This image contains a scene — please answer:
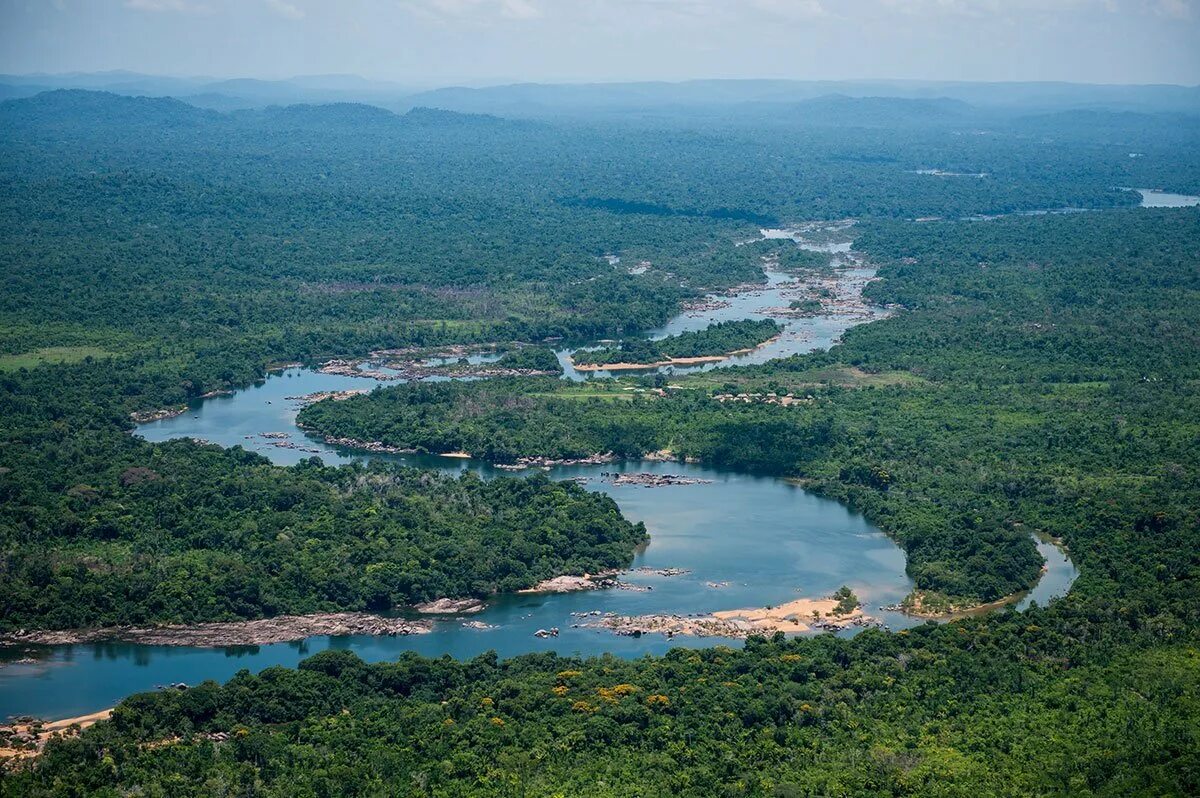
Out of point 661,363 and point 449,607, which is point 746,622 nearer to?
point 449,607

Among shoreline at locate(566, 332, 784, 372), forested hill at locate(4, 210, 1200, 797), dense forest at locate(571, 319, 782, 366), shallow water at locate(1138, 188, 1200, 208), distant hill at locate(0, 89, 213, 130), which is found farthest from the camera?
distant hill at locate(0, 89, 213, 130)

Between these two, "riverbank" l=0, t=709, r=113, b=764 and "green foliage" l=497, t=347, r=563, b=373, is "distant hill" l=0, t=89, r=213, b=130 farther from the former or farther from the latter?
"riverbank" l=0, t=709, r=113, b=764

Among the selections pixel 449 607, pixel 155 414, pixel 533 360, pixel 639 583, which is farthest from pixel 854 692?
pixel 533 360

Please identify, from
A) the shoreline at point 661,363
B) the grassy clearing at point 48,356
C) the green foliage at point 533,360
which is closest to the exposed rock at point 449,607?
the green foliage at point 533,360

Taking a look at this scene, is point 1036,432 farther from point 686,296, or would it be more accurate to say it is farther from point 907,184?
point 907,184

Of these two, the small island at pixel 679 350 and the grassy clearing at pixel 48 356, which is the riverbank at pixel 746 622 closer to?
the small island at pixel 679 350

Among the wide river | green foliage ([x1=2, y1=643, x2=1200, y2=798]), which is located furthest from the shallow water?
green foliage ([x1=2, y1=643, x2=1200, y2=798])
